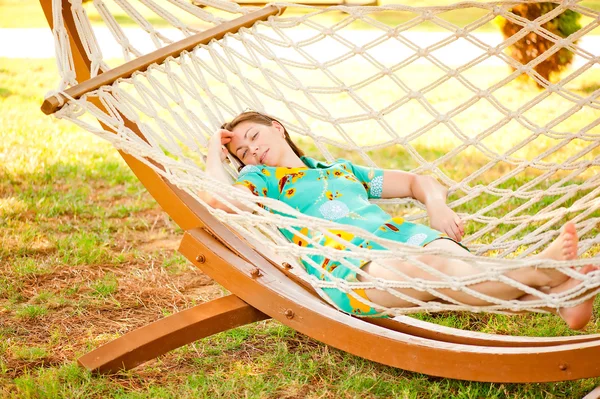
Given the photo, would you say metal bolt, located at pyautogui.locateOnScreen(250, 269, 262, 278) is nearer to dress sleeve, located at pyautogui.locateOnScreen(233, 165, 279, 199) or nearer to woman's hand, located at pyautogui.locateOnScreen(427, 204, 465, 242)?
dress sleeve, located at pyautogui.locateOnScreen(233, 165, 279, 199)

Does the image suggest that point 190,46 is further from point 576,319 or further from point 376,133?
point 376,133

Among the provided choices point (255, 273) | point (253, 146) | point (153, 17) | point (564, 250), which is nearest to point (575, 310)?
point (564, 250)

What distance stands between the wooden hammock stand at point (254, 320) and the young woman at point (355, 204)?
0.06m

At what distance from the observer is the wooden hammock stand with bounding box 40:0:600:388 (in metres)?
1.62

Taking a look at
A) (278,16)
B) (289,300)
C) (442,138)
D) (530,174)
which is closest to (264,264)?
(289,300)

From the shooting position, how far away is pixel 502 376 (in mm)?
1531

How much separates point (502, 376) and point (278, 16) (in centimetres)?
138

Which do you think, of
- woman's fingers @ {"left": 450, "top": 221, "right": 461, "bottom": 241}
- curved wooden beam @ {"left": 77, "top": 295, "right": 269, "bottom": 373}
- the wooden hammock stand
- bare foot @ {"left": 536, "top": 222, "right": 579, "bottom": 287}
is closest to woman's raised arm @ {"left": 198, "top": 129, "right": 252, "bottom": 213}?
the wooden hammock stand

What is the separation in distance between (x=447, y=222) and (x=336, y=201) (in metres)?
0.30

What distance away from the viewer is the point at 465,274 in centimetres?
156

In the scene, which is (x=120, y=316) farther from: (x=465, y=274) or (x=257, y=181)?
(x=465, y=274)

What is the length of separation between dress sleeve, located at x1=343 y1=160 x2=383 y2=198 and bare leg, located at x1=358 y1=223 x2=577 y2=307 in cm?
38

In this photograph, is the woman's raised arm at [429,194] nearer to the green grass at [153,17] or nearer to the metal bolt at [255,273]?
the metal bolt at [255,273]

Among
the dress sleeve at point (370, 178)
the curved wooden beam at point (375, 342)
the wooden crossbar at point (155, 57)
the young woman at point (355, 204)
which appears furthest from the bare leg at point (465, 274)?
the wooden crossbar at point (155, 57)
